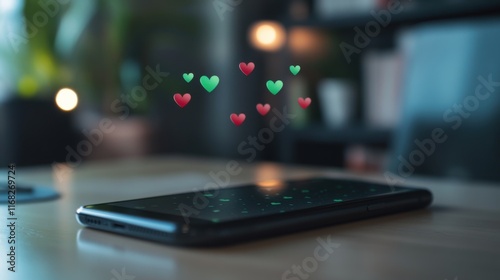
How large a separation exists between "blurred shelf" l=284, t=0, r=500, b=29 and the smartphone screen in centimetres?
132

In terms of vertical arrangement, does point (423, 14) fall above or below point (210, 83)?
above

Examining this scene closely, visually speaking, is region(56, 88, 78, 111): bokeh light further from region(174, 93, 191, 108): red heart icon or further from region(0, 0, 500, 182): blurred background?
region(174, 93, 191, 108): red heart icon

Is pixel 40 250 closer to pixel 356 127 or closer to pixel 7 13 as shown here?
pixel 356 127

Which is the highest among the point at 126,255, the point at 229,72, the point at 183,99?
the point at 229,72

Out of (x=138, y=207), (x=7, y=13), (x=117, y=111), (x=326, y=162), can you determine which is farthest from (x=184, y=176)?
(x=117, y=111)

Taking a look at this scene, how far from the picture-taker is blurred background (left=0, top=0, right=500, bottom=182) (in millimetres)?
2008

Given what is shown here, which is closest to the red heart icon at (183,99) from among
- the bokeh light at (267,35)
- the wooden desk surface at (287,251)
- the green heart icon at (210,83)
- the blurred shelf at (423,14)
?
the green heart icon at (210,83)

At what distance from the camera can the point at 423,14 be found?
205 cm

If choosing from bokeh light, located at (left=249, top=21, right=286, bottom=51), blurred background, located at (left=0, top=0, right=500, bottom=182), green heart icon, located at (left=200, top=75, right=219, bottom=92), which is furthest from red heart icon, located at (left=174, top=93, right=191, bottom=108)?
bokeh light, located at (left=249, top=21, right=286, bottom=51)

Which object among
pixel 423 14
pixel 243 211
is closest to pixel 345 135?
pixel 423 14

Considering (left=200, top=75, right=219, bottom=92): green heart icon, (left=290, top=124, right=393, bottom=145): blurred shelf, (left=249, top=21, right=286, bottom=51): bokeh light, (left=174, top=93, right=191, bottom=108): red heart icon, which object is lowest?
(left=290, top=124, right=393, bottom=145): blurred shelf

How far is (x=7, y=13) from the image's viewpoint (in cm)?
254

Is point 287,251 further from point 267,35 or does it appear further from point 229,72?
point 229,72

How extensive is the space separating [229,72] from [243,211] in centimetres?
216
